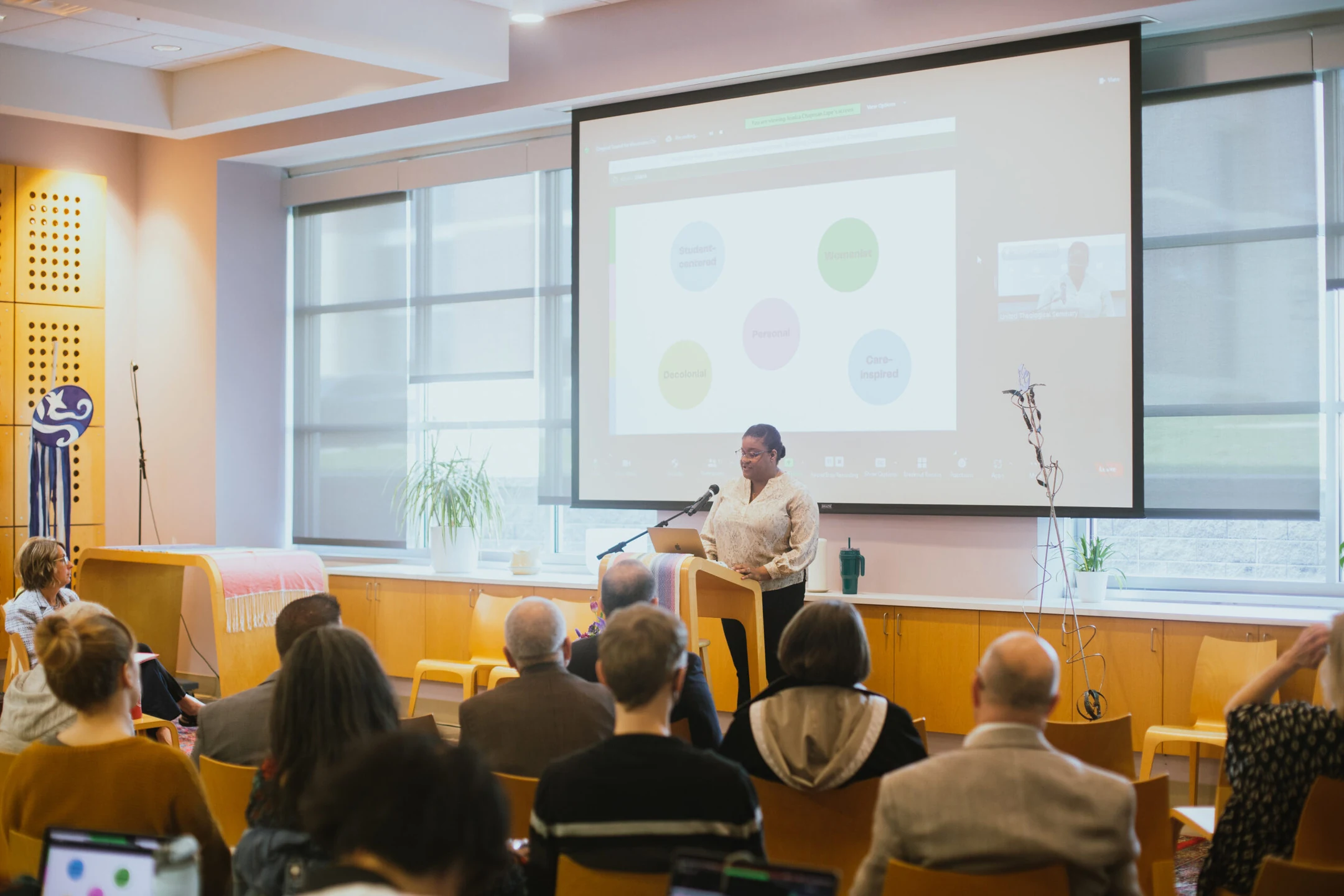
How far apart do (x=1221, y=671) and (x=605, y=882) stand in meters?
3.56

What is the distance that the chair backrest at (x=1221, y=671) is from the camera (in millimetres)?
4559

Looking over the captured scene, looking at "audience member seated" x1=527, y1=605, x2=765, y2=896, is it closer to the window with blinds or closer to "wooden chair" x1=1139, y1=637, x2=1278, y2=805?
"wooden chair" x1=1139, y1=637, x2=1278, y2=805

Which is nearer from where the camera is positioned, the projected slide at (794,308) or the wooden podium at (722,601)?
the wooden podium at (722,601)

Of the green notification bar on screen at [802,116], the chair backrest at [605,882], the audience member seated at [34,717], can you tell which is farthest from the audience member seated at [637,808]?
the green notification bar on screen at [802,116]

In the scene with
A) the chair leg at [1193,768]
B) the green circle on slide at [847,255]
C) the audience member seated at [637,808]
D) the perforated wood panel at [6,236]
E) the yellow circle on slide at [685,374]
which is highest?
the perforated wood panel at [6,236]

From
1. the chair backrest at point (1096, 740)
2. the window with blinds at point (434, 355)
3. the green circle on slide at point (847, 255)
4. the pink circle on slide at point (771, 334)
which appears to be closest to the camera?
the chair backrest at point (1096, 740)

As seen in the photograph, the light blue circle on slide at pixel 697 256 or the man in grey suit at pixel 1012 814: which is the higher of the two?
the light blue circle on slide at pixel 697 256

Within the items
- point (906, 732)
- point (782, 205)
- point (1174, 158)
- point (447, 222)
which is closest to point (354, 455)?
point (447, 222)

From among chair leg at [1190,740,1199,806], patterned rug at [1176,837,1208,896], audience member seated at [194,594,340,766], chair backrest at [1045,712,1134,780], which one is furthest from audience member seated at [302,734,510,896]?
chair leg at [1190,740,1199,806]

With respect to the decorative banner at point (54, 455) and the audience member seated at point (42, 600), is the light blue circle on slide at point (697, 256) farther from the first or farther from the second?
the decorative banner at point (54, 455)

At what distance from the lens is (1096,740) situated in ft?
10.1

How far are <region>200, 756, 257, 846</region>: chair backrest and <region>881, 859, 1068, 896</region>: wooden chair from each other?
5.11ft

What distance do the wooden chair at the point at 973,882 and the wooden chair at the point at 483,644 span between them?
4440mm

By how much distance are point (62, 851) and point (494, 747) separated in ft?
3.52
